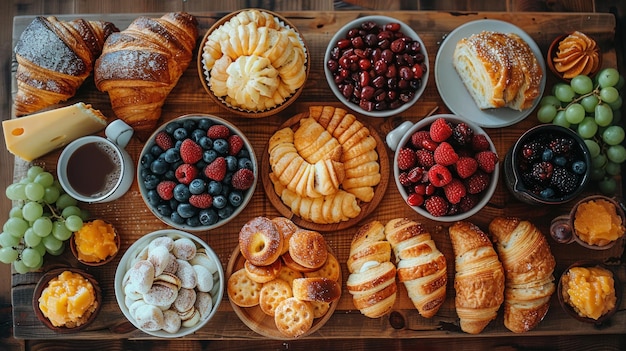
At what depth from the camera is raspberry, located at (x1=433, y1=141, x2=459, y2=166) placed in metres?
1.83

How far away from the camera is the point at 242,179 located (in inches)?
71.9

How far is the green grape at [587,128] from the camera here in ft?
6.51

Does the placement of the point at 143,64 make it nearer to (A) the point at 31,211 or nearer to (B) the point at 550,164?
(A) the point at 31,211

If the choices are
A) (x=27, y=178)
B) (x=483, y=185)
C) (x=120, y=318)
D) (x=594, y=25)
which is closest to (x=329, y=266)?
(x=483, y=185)

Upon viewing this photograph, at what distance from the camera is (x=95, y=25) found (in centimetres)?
200

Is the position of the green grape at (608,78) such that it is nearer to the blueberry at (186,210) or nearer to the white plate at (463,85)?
the white plate at (463,85)

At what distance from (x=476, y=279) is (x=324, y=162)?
0.62m

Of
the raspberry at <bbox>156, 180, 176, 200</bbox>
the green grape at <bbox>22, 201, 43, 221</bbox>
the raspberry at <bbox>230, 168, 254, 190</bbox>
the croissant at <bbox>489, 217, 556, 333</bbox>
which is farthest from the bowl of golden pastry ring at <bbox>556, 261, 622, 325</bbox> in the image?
the green grape at <bbox>22, 201, 43, 221</bbox>

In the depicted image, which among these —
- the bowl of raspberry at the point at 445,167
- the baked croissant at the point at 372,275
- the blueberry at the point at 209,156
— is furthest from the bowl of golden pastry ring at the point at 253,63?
the baked croissant at the point at 372,275

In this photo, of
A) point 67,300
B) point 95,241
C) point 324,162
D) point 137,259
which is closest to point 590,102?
point 324,162

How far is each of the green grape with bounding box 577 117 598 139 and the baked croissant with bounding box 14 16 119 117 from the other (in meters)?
1.66

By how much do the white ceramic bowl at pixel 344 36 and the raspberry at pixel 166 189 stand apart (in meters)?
0.62

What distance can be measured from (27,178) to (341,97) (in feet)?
3.52

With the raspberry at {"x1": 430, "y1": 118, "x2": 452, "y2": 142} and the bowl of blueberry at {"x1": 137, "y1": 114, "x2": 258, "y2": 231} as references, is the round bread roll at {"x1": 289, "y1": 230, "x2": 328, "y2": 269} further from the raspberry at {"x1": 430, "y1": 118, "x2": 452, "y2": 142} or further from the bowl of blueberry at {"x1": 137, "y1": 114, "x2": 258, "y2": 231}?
the raspberry at {"x1": 430, "y1": 118, "x2": 452, "y2": 142}
